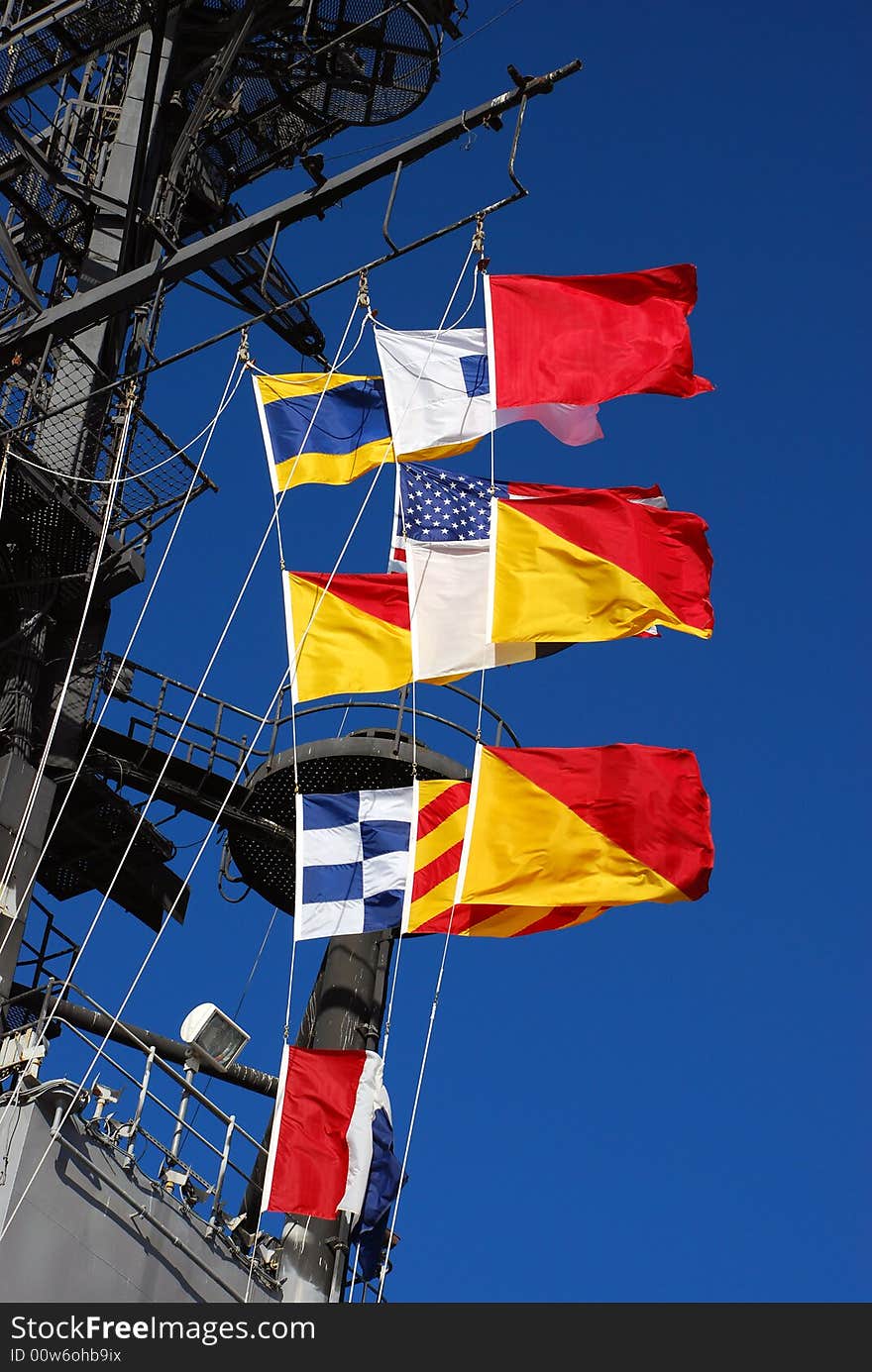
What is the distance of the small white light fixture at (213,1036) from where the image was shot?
17031mm

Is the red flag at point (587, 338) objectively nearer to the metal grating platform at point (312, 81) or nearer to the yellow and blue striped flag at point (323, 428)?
the yellow and blue striped flag at point (323, 428)

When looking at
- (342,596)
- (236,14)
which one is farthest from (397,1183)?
(236,14)

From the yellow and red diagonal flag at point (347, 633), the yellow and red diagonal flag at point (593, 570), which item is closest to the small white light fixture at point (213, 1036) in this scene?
the yellow and red diagonal flag at point (347, 633)

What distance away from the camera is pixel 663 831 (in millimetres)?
15867

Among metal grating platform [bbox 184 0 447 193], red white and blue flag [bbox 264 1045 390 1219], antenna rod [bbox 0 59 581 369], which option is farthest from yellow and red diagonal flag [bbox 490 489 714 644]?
metal grating platform [bbox 184 0 447 193]

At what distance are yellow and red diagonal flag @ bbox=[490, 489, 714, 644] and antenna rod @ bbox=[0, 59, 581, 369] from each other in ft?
10.9

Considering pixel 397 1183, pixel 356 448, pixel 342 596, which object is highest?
pixel 356 448

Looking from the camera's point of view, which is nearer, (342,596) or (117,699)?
(342,596)

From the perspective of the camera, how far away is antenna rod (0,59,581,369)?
15898mm

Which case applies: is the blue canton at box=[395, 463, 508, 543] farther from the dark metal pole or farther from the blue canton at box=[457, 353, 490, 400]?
the dark metal pole

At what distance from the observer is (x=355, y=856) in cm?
1731
